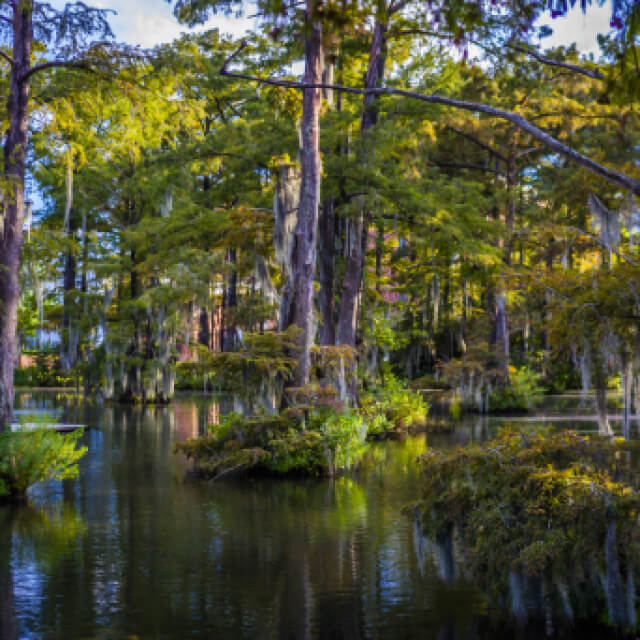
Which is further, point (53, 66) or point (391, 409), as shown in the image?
point (391, 409)

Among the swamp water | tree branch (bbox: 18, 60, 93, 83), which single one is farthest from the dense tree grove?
the swamp water

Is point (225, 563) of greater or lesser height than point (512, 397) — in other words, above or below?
below

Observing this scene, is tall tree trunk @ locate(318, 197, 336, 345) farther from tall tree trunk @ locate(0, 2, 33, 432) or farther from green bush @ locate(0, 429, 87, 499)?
green bush @ locate(0, 429, 87, 499)

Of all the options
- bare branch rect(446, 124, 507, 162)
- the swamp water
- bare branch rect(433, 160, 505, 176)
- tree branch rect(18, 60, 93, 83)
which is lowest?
the swamp water

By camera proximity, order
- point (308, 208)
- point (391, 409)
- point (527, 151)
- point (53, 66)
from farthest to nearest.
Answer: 1. point (527, 151)
2. point (391, 409)
3. point (308, 208)
4. point (53, 66)

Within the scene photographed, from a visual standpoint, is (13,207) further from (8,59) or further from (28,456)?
(28,456)

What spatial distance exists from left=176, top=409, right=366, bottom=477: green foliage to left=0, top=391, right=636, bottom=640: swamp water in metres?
0.45

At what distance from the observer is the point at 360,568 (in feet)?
27.0

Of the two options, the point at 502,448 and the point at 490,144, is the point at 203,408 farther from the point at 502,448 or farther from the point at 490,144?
the point at 502,448

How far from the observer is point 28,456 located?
35.9 ft

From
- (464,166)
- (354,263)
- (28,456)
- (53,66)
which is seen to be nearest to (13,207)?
(53,66)

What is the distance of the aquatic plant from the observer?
5.62 m

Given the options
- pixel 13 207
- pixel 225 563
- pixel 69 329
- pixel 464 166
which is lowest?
pixel 225 563

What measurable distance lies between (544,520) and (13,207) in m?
9.79
